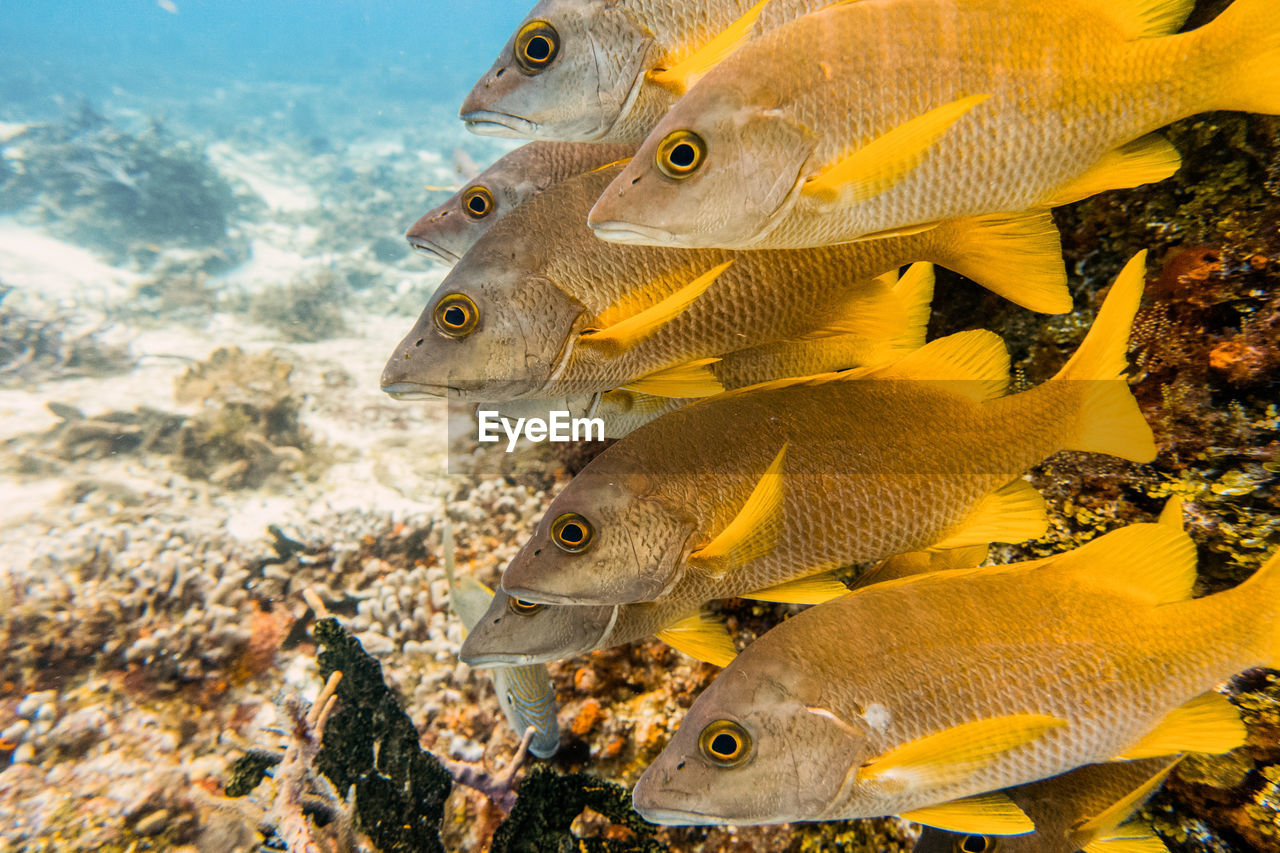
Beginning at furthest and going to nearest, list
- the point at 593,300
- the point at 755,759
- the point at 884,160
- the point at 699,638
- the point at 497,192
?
the point at 497,192
the point at 699,638
the point at 593,300
the point at 755,759
the point at 884,160

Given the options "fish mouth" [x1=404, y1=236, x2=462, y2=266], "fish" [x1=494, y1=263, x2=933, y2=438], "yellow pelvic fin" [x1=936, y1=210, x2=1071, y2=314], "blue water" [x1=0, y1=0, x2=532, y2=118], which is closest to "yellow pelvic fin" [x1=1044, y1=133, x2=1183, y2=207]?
"yellow pelvic fin" [x1=936, y1=210, x2=1071, y2=314]

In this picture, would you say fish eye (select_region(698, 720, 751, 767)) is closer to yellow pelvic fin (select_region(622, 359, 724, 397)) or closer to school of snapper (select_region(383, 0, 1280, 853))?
school of snapper (select_region(383, 0, 1280, 853))

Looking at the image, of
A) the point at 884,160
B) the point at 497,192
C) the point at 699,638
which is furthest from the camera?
the point at 497,192

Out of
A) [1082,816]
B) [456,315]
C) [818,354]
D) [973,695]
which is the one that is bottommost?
[1082,816]

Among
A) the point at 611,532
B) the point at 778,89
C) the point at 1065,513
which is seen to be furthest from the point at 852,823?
the point at 778,89

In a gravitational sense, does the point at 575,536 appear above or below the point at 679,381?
below

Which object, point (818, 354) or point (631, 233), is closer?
point (631, 233)

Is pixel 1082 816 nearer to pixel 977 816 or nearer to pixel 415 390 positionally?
pixel 977 816

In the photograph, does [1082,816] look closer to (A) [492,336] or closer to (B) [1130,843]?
(B) [1130,843]

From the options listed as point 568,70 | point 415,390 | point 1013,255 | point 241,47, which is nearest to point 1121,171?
point 1013,255
